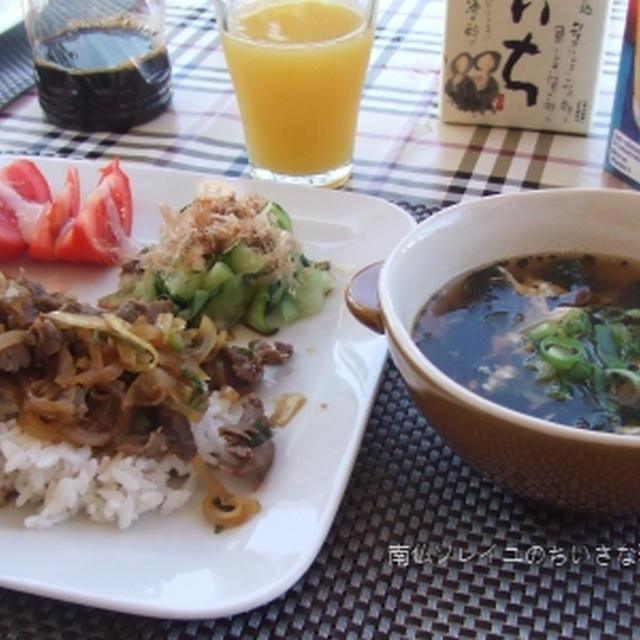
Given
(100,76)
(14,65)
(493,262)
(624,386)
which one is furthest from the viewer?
(14,65)

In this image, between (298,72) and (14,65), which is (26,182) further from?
(14,65)

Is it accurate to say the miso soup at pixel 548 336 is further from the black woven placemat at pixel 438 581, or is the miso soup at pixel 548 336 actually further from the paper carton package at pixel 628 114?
the paper carton package at pixel 628 114

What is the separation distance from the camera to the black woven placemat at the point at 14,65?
1.87 meters

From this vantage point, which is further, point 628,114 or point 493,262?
point 628,114

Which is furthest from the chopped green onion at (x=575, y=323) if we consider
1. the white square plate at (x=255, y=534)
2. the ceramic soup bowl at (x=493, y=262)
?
the white square plate at (x=255, y=534)

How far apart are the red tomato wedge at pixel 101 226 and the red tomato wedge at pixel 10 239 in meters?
0.06

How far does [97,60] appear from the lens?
168 cm

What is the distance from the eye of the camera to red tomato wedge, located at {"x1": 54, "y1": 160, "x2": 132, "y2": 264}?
1.33 meters

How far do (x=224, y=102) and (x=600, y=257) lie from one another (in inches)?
39.7

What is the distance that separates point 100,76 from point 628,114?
0.91m

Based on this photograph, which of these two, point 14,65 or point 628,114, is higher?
point 628,114

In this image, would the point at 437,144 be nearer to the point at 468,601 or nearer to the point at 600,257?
the point at 600,257

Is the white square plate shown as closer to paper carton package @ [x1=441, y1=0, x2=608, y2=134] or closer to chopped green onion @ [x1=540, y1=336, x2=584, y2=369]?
chopped green onion @ [x1=540, y1=336, x2=584, y2=369]

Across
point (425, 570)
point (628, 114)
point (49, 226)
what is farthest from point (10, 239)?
point (628, 114)
